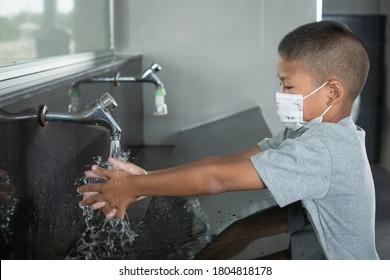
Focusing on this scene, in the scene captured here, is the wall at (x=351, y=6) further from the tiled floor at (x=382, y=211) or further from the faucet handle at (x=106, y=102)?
the faucet handle at (x=106, y=102)

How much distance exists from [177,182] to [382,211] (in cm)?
201

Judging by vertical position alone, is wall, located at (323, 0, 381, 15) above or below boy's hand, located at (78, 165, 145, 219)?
above

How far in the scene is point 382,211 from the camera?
2.77m

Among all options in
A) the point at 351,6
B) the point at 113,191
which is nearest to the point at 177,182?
the point at 113,191

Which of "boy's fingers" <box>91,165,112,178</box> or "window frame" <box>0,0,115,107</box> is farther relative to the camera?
"window frame" <box>0,0,115,107</box>

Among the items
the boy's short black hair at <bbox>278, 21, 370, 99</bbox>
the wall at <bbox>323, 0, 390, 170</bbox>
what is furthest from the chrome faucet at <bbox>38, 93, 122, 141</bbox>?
the wall at <bbox>323, 0, 390, 170</bbox>

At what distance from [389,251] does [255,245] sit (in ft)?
4.34

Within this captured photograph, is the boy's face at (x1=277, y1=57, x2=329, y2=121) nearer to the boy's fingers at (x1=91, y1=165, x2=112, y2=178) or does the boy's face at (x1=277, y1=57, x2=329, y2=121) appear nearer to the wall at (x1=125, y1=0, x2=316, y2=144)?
the boy's fingers at (x1=91, y1=165, x2=112, y2=178)

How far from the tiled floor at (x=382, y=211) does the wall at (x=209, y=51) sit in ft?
2.14

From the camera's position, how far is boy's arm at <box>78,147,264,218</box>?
97 centimetres

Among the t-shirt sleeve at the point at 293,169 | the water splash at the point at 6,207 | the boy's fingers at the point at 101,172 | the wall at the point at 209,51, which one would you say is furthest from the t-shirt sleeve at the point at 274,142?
the wall at the point at 209,51

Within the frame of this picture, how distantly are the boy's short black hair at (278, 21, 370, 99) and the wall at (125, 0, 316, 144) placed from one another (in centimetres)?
164

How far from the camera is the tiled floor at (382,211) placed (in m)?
2.33
